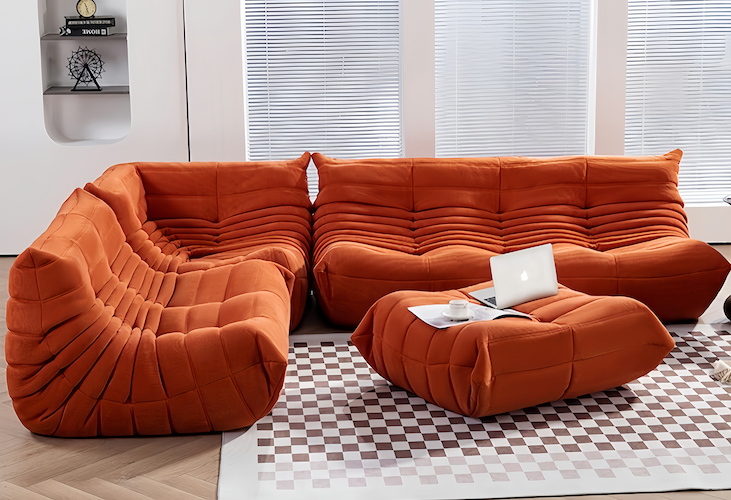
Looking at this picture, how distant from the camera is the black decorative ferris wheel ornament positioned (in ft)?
19.6

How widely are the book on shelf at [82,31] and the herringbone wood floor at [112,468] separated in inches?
145

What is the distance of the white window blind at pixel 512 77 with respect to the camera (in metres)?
5.80

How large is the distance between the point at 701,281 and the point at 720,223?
225cm

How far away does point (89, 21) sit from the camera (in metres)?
5.80

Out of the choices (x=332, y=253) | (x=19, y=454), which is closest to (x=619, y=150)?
(x=332, y=253)

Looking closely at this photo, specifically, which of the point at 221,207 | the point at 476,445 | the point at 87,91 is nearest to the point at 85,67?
the point at 87,91

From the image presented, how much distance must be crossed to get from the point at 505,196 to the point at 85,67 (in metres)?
3.55

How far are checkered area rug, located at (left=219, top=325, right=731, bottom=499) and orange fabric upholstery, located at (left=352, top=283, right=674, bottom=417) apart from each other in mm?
98

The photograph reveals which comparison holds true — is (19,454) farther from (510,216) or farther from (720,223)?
(720,223)

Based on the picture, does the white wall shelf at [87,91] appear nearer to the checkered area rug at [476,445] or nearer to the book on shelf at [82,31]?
the book on shelf at [82,31]

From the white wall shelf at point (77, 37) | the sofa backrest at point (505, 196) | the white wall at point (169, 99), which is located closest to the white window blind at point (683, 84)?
the white wall at point (169, 99)

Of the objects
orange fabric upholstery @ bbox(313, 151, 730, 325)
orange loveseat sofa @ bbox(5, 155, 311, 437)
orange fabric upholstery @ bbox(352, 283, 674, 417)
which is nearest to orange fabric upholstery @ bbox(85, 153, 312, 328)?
orange fabric upholstery @ bbox(313, 151, 730, 325)

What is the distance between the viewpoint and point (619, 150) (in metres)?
5.86

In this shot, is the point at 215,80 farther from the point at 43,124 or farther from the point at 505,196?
the point at 505,196
